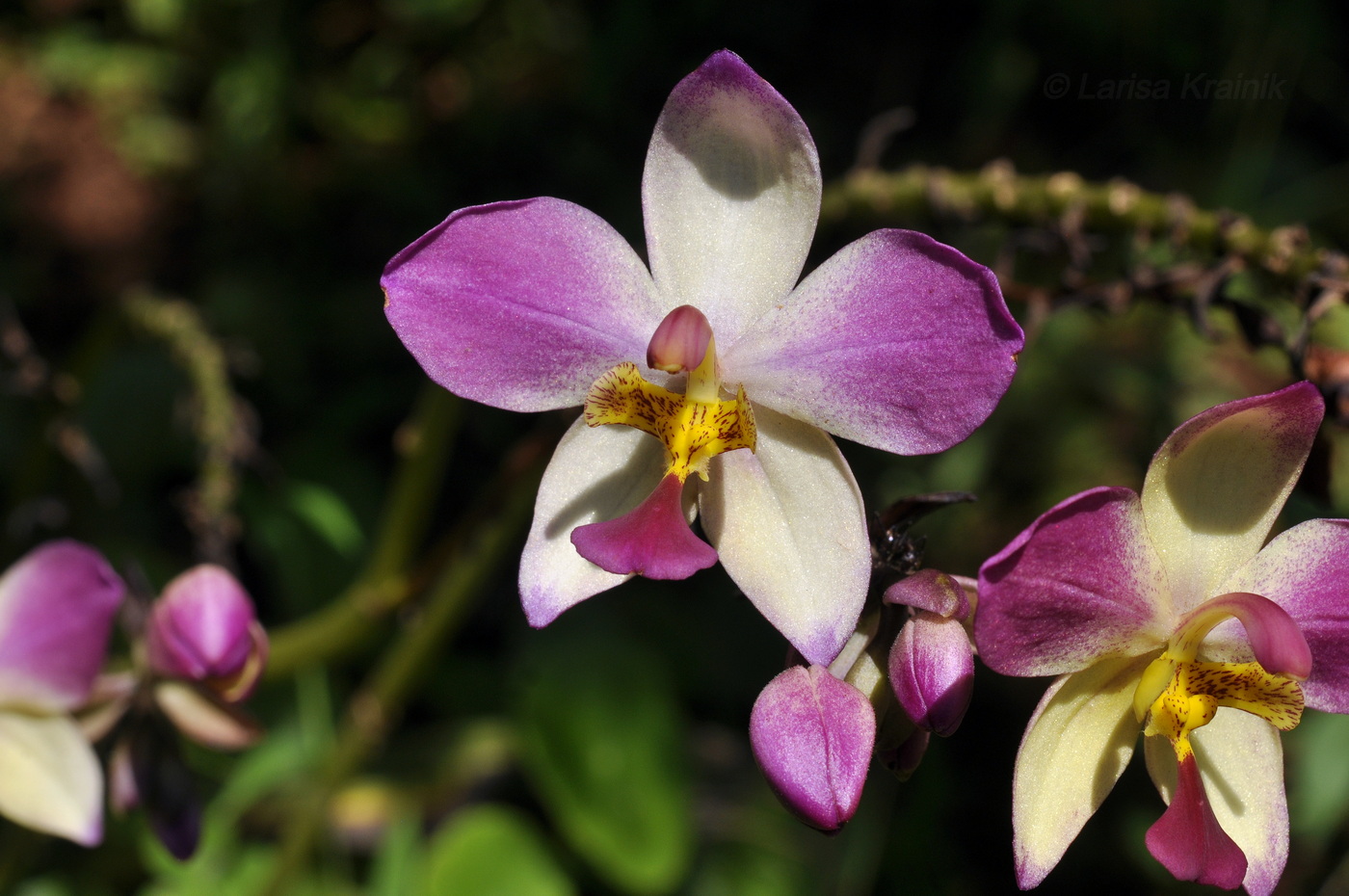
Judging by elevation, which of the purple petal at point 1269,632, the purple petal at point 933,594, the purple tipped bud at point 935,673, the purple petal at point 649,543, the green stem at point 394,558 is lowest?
the green stem at point 394,558

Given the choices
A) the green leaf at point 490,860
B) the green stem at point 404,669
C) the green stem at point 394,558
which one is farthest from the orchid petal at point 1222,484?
the green leaf at point 490,860

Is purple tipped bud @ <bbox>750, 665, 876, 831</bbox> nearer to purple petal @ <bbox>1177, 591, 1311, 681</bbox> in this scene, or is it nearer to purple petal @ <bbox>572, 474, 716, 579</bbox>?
purple petal @ <bbox>572, 474, 716, 579</bbox>

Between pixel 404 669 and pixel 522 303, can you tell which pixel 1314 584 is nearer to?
pixel 522 303

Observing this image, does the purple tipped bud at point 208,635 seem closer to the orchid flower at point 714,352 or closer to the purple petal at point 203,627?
the purple petal at point 203,627

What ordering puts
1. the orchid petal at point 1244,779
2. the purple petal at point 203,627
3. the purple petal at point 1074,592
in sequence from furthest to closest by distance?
1. the purple petal at point 203,627
2. the orchid petal at point 1244,779
3. the purple petal at point 1074,592

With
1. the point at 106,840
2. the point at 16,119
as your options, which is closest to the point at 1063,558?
the point at 106,840

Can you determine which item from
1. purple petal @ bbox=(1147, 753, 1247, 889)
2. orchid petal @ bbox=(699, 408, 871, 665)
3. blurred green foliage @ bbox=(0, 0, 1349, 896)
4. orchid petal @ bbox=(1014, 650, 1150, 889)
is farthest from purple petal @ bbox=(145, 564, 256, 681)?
purple petal @ bbox=(1147, 753, 1247, 889)
